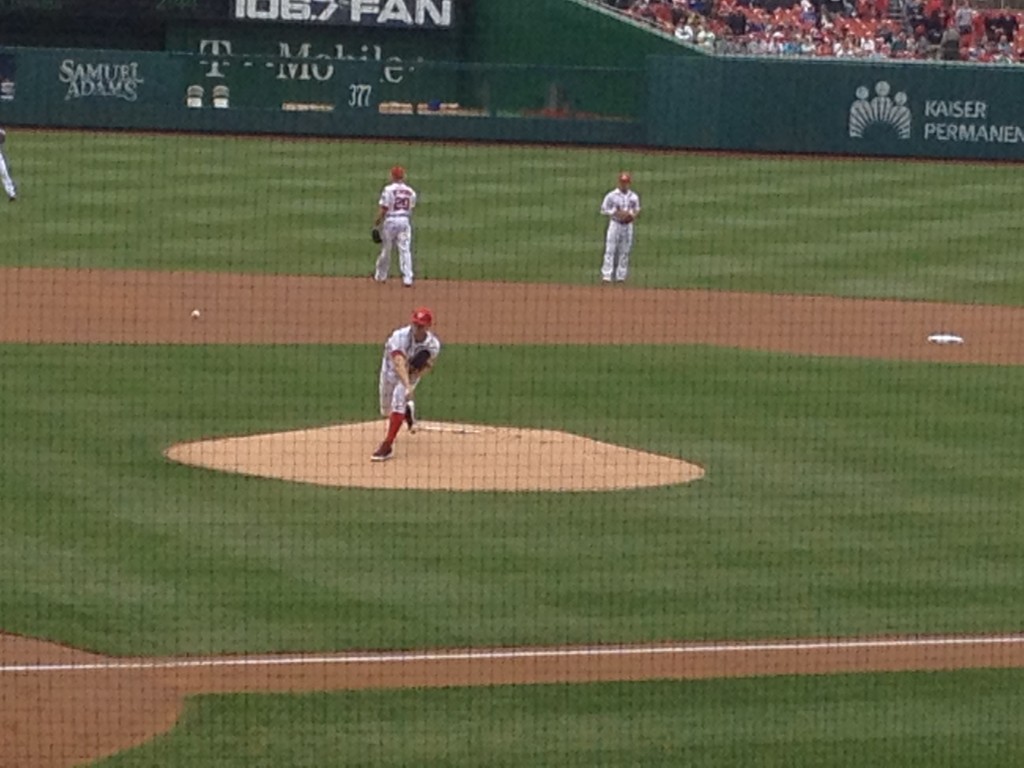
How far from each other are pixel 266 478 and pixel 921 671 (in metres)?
5.80

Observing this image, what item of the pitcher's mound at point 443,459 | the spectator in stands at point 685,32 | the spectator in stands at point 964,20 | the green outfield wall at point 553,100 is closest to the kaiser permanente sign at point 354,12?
the green outfield wall at point 553,100

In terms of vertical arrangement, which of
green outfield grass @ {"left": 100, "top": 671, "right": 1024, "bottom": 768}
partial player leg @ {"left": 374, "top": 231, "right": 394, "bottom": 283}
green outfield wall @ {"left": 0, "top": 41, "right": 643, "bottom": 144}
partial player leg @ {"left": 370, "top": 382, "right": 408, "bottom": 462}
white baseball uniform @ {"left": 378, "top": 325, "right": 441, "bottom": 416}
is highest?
green outfield wall @ {"left": 0, "top": 41, "right": 643, "bottom": 144}

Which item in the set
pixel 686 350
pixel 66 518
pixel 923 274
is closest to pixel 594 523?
Answer: pixel 66 518

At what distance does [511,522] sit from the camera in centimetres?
1501

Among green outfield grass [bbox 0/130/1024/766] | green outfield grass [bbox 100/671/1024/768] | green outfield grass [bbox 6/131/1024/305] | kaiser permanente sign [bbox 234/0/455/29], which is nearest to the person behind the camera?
green outfield grass [bbox 100/671/1024/768]

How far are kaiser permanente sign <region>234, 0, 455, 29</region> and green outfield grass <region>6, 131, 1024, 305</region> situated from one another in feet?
12.7

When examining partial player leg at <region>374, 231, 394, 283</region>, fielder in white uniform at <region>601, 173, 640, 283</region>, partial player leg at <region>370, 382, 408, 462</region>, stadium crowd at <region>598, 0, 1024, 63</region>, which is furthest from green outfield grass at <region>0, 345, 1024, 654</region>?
stadium crowd at <region>598, 0, 1024, 63</region>

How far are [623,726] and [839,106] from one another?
32.7 m

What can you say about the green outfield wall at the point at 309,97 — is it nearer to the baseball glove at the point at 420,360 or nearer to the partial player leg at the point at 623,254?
the partial player leg at the point at 623,254

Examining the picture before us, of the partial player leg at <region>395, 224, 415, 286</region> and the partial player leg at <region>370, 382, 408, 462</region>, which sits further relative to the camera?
the partial player leg at <region>395, 224, 415, 286</region>

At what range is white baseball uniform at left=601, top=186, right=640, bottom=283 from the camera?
2822cm

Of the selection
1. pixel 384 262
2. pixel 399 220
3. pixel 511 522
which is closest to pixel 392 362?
pixel 511 522

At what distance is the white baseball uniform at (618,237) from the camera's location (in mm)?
28219

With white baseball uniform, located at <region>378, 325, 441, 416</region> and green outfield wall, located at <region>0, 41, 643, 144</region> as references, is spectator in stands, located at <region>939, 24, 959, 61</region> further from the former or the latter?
white baseball uniform, located at <region>378, 325, 441, 416</region>
